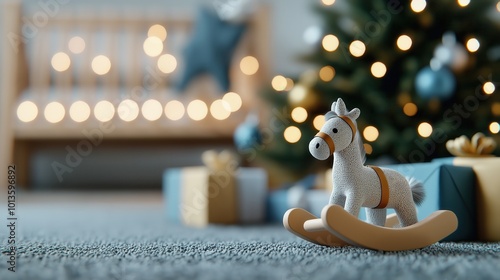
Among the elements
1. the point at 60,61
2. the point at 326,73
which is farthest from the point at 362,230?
the point at 60,61

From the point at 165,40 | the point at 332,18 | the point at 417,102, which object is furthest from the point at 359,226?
the point at 165,40

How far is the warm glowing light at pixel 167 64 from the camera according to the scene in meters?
2.37

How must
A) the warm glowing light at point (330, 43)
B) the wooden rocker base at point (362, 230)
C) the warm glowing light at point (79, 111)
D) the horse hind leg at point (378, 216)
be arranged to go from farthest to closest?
the warm glowing light at point (79, 111), the warm glowing light at point (330, 43), the horse hind leg at point (378, 216), the wooden rocker base at point (362, 230)

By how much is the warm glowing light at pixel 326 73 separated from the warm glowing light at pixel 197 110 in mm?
803

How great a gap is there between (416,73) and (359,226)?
0.81 metres

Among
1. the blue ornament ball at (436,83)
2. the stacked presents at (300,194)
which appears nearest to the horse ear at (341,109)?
the stacked presents at (300,194)

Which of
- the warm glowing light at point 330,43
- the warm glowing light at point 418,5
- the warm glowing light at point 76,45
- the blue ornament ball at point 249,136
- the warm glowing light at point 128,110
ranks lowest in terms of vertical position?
the blue ornament ball at point 249,136

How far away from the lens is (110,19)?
7.93 ft

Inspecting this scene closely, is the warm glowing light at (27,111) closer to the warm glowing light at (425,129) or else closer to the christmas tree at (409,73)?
the christmas tree at (409,73)

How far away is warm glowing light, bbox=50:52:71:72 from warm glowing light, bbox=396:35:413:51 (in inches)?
59.2

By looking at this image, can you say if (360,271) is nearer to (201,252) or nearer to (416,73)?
(201,252)

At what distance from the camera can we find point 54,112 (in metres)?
2.23

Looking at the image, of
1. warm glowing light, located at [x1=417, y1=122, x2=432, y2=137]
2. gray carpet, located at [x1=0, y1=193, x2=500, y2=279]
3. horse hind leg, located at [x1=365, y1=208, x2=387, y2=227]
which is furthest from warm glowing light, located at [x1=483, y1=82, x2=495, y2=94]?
horse hind leg, located at [x1=365, y1=208, x2=387, y2=227]

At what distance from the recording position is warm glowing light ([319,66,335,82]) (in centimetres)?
153
